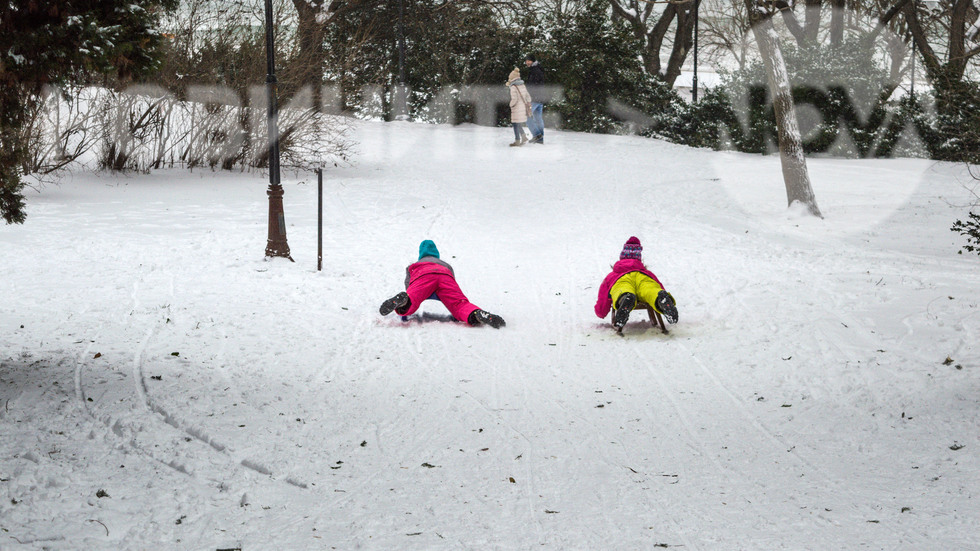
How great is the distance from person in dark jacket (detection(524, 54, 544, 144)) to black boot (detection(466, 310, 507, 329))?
14.0 metres

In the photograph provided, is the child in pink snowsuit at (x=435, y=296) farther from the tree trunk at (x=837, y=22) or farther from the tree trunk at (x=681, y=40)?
the tree trunk at (x=681, y=40)

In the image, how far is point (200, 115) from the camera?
621 inches

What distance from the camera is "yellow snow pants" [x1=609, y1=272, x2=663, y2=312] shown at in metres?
7.87

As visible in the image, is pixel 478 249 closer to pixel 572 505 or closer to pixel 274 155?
pixel 274 155

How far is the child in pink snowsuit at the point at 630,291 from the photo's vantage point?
7758 mm

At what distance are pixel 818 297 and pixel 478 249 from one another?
4455 mm

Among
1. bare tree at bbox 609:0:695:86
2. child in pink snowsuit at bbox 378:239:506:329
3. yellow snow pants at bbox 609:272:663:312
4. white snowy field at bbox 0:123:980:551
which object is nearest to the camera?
white snowy field at bbox 0:123:980:551

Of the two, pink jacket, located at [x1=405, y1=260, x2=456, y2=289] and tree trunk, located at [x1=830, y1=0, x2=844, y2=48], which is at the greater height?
tree trunk, located at [x1=830, y1=0, x2=844, y2=48]

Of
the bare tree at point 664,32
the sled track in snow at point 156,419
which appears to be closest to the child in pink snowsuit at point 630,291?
the sled track in snow at point 156,419

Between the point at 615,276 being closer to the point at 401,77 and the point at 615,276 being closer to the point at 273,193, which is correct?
the point at 273,193

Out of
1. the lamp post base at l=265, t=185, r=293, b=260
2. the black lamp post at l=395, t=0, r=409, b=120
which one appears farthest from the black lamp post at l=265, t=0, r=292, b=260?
the black lamp post at l=395, t=0, r=409, b=120

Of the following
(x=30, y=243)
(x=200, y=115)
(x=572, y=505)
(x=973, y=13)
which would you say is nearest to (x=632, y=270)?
(x=572, y=505)

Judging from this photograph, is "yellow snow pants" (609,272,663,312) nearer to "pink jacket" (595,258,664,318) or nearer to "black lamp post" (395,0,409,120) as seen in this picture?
"pink jacket" (595,258,664,318)

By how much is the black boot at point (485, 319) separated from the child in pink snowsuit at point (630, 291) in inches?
35.4
